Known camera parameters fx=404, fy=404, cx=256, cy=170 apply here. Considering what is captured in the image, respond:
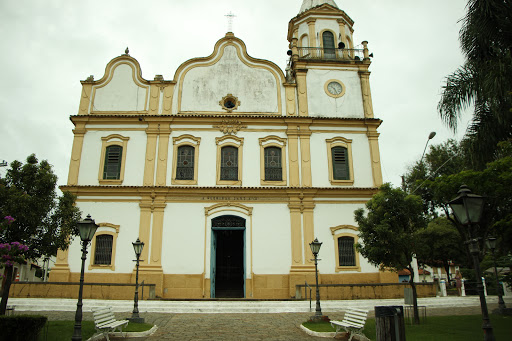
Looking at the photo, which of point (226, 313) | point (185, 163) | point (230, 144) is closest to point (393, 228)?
point (226, 313)

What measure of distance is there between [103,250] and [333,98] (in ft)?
44.7

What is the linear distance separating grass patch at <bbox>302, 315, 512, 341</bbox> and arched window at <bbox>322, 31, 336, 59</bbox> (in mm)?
14770

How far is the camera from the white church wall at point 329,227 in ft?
61.1

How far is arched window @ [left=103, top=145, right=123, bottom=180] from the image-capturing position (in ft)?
63.9

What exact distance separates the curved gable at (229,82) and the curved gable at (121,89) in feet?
6.11

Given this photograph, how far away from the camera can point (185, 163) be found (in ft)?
64.7

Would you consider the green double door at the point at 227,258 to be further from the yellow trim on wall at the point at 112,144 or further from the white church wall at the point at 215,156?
the yellow trim on wall at the point at 112,144

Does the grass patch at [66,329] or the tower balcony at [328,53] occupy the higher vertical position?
the tower balcony at [328,53]

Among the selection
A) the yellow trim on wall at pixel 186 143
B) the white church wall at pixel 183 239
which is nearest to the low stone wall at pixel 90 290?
the white church wall at pixel 183 239

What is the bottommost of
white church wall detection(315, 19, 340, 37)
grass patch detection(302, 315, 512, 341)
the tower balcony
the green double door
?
grass patch detection(302, 315, 512, 341)

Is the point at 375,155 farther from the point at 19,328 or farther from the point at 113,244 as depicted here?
the point at 19,328

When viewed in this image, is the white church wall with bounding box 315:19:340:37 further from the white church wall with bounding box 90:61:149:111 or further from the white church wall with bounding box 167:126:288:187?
the white church wall with bounding box 90:61:149:111

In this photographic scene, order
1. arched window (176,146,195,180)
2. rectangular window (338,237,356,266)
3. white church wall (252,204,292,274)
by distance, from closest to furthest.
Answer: white church wall (252,204,292,274) < rectangular window (338,237,356,266) < arched window (176,146,195,180)

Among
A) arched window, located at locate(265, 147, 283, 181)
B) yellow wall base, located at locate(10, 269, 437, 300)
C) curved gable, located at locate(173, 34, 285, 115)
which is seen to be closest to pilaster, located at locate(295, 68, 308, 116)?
curved gable, located at locate(173, 34, 285, 115)
